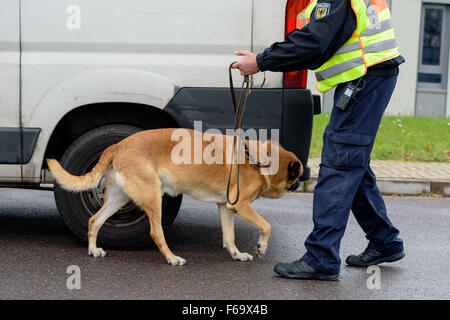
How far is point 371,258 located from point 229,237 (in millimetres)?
937

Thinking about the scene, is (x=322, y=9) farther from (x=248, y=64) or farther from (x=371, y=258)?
(x=371, y=258)

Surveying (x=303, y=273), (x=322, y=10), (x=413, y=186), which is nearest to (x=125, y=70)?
(x=322, y=10)

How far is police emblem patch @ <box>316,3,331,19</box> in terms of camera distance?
352cm

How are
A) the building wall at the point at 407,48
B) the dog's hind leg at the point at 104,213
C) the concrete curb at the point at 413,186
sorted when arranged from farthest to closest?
the building wall at the point at 407,48 → the concrete curb at the point at 413,186 → the dog's hind leg at the point at 104,213

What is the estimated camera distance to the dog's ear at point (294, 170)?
420 centimetres

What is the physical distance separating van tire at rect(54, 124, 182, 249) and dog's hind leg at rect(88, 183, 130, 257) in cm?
13

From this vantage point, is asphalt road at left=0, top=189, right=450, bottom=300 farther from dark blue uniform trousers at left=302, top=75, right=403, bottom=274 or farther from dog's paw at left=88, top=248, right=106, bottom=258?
dark blue uniform trousers at left=302, top=75, right=403, bottom=274

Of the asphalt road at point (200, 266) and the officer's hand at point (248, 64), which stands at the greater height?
the officer's hand at point (248, 64)

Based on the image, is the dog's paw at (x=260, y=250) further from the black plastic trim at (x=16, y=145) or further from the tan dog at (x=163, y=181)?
the black plastic trim at (x=16, y=145)

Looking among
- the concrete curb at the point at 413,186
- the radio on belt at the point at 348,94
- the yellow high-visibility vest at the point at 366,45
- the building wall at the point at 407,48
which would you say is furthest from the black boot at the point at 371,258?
the building wall at the point at 407,48

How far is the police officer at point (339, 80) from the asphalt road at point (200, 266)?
262mm
